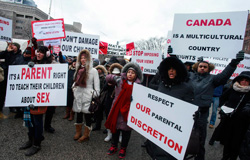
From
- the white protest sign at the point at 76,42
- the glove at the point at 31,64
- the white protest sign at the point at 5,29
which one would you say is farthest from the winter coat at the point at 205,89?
the white protest sign at the point at 5,29

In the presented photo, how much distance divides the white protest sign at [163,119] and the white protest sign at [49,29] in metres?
3.92

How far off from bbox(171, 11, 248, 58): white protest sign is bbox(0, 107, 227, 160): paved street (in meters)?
2.33

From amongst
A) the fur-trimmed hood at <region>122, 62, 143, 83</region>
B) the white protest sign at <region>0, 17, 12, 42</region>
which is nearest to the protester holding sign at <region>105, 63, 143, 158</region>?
the fur-trimmed hood at <region>122, 62, 143, 83</region>

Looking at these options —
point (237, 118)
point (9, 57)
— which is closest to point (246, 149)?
point (237, 118)

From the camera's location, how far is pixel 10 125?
3.81 meters

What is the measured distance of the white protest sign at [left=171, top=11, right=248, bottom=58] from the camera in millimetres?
2513

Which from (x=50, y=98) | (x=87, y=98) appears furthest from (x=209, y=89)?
(x=50, y=98)

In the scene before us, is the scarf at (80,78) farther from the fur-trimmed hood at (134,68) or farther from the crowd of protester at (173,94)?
the fur-trimmed hood at (134,68)

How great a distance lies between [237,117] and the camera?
8.63 feet

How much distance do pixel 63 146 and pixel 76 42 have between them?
3.19 metres

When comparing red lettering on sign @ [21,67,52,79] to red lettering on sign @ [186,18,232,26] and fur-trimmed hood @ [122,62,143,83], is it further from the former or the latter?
red lettering on sign @ [186,18,232,26]

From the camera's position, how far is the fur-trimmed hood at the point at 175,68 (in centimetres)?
206

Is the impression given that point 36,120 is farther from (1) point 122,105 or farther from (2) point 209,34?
(2) point 209,34

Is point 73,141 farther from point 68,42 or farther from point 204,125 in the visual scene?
point 68,42
